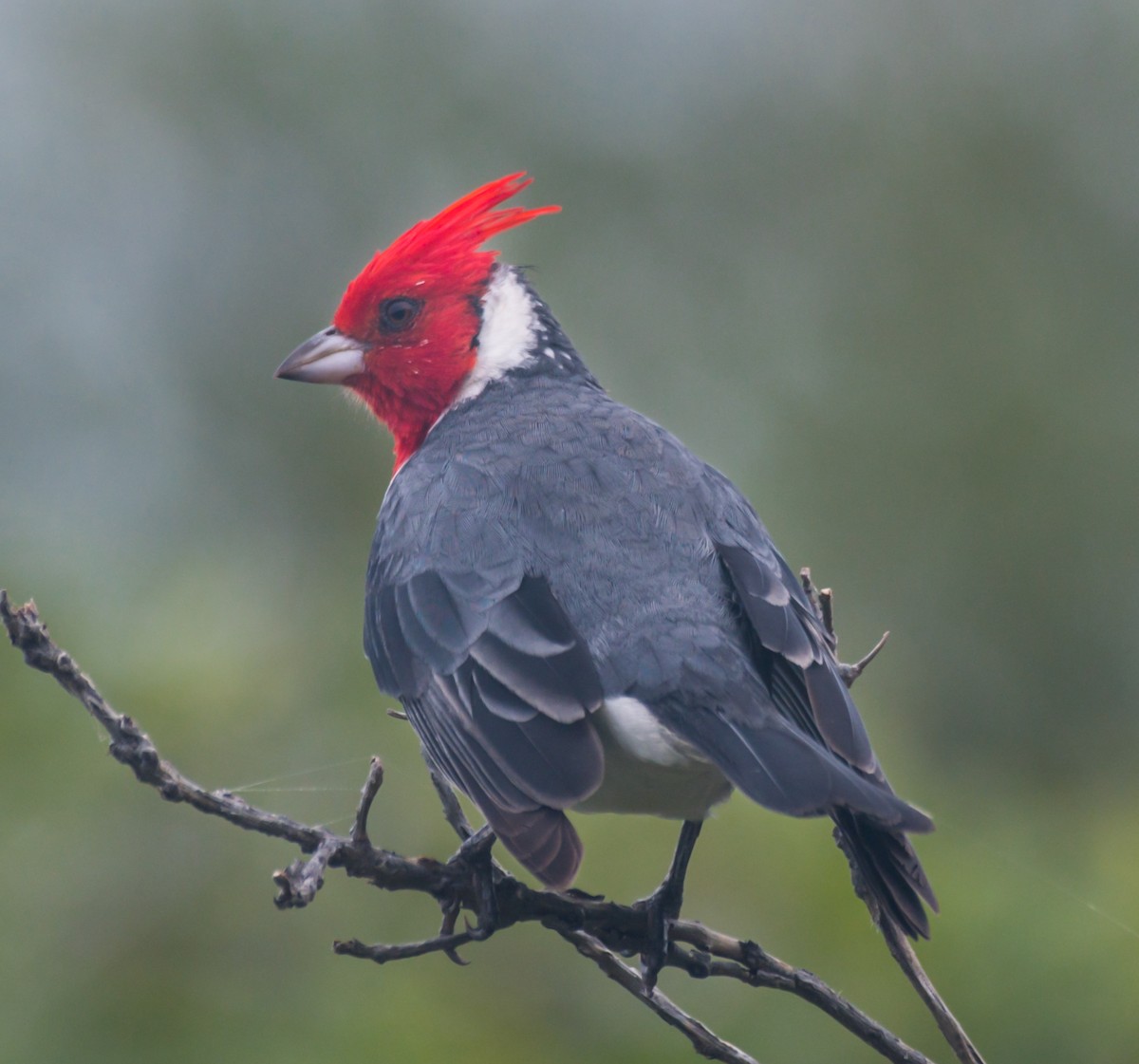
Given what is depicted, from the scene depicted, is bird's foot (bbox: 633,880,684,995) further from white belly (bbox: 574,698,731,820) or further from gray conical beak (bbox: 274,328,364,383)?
gray conical beak (bbox: 274,328,364,383)

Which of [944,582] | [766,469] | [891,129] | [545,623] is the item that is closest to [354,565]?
[766,469]

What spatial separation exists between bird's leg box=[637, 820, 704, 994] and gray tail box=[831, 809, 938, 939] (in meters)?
0.44

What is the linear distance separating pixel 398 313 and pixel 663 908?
7.73 ft

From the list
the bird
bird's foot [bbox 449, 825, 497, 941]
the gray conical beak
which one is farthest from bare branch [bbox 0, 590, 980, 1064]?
the gray conical beak

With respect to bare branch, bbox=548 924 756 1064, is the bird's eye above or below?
above

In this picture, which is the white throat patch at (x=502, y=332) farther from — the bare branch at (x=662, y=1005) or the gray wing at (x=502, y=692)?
the bare branch at (x=662, y=1005)

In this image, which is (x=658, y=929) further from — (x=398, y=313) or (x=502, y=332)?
(x=398, y=313)

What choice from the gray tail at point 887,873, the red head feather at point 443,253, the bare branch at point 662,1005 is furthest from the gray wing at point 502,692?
the red head feather at point 443,253

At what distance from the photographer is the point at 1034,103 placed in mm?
10414

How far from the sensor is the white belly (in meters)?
3.40

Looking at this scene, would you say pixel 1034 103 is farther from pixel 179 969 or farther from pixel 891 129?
pixel 179 969

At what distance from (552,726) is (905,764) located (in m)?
2.94

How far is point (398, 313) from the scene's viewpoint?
5.13 metres

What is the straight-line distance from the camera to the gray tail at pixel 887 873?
323cm
